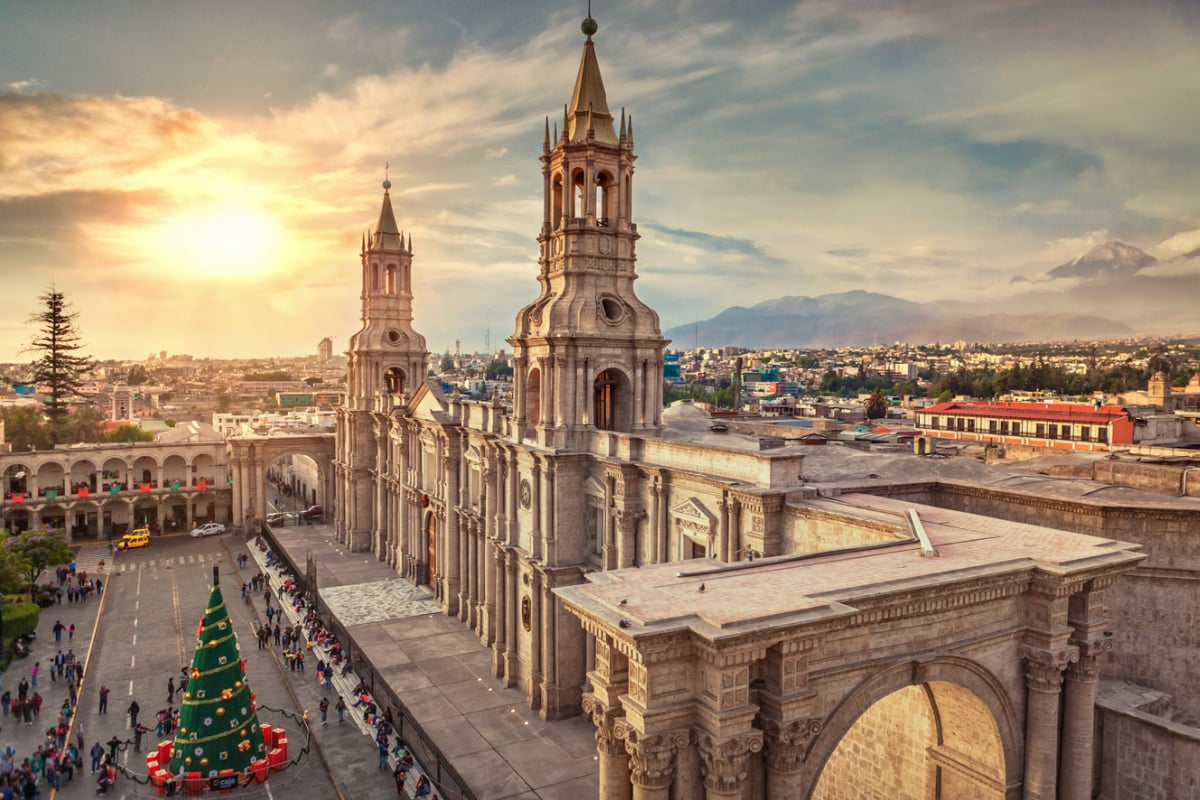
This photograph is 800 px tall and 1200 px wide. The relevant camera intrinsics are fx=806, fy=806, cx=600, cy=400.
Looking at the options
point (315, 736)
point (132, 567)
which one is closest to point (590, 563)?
point (315, 736)

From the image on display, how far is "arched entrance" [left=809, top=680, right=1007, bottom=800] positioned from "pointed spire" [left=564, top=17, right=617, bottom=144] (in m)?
21.8

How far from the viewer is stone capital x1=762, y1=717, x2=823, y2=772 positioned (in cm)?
1212

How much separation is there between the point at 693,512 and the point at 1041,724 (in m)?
11.3

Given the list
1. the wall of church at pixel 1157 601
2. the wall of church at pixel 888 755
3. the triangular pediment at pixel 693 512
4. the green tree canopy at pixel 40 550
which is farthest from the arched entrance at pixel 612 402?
the green tree canopy at pixel 40 550

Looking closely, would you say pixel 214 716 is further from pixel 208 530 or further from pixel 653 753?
pixel 208 530

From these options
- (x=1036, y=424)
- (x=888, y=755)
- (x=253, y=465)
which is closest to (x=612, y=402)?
(x=888, y=755)

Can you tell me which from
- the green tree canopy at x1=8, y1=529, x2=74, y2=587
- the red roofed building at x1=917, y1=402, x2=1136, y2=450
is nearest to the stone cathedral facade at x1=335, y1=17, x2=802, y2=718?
the green tree canopy at x1=8, y1=529, x2=74, y2=587

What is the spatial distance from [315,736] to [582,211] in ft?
70.7

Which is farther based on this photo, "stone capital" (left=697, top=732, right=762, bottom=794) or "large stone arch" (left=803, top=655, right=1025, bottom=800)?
"large stone arch" (left=803, top=655, right=1025, bottom=800)

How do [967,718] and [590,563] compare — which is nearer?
[967,718]

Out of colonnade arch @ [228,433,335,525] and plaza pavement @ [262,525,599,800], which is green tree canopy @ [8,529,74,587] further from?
colonnade arch @ [228,433,335,525]

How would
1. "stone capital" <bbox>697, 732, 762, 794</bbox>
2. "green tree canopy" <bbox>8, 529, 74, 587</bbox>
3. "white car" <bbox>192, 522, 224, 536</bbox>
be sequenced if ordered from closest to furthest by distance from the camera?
"stone capital" <bbox>697, 732, 762, 794</bbox> → "green tree canopy" <bbox>8, 529, 74, 587</bbox> → "white car" <bbox>192, 522, 224, 536</bbox>

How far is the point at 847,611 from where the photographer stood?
12.3m

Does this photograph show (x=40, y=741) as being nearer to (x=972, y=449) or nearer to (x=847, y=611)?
(x=847, y=611)
